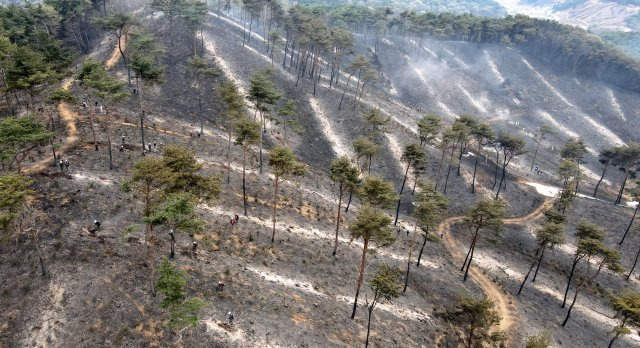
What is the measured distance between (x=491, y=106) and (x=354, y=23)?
61.6m

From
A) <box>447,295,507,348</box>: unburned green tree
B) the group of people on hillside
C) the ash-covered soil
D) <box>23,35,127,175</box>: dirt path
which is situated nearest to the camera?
the ash-covered soil

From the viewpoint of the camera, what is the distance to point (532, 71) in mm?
157875

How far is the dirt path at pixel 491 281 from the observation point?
48.8 m

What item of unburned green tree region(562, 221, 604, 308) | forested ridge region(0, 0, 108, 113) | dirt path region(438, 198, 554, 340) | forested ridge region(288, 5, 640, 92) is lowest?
dirt path region(438, 198, 554, 340)

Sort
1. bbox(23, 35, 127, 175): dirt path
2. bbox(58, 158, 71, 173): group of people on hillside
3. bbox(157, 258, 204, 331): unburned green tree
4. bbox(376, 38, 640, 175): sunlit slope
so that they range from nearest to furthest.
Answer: bbox(157, 258, 204, 331): unburned green tree
bbox(58, 158, 71, 173): group of people on hillside
bbox(23, 35, 127, 175): dirt path
bbox(376, 38, 640, 175): sunlit slope

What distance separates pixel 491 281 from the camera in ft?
185

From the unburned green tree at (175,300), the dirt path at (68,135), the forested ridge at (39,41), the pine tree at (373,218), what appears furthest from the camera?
the forested ridge at (39,41)

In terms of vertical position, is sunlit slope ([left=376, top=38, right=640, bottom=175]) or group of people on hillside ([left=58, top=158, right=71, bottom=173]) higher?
sunlit slope ([left=376, top=38, right=640, bottom=175])

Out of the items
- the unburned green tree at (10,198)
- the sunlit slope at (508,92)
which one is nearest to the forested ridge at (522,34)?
the sunlit slope at (508,92)

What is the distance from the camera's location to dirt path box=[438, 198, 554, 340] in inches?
1919

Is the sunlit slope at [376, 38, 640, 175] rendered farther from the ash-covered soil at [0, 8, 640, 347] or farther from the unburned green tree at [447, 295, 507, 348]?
the unburned green tree at [447, 295, 507, 348]

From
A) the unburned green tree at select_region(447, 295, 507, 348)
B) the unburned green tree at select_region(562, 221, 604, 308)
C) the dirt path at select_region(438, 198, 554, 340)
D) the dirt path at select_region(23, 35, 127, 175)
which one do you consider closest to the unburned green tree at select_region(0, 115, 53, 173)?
the dirt path at select_region(23, 35, 127, 175)

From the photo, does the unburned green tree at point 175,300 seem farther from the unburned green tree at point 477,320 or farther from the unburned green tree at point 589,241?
the unburned green tree at point 589,241

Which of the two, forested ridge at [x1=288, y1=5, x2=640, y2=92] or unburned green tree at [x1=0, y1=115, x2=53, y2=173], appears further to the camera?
forested ridge at [x1=288, y1=5, x2=640, y2=92]
